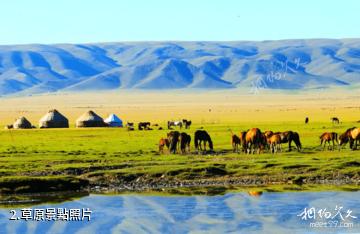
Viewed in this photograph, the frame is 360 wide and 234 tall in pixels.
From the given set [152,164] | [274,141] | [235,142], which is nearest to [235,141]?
[235,142]

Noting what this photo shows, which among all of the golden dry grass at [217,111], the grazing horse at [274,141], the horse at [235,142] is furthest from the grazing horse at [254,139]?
the golden dry grass at [217,111]

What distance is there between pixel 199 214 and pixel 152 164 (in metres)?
8.48

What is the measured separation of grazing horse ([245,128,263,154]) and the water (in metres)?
9.10

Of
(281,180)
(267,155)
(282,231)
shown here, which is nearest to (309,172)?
(281,180)

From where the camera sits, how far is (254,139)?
32281mm

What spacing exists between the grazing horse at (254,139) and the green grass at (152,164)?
776 mm

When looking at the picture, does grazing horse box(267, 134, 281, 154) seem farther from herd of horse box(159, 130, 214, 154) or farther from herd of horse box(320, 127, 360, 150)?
herd of horse box(159, 130, 214, 154)

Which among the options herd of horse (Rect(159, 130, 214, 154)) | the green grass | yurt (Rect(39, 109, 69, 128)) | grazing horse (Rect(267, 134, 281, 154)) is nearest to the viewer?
the green grass

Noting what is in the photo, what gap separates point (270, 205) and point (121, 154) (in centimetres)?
1237

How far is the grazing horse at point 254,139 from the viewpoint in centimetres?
3217

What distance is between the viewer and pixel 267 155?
31.1 meters

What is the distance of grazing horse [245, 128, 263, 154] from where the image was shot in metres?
32.2

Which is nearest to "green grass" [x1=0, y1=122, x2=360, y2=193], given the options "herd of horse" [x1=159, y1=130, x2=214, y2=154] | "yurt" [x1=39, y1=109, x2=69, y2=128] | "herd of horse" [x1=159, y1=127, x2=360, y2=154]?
"herd of horse" [x1=159, y1=127, x2=360, y2=154]

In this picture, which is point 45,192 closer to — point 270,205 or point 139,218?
point 139,218
